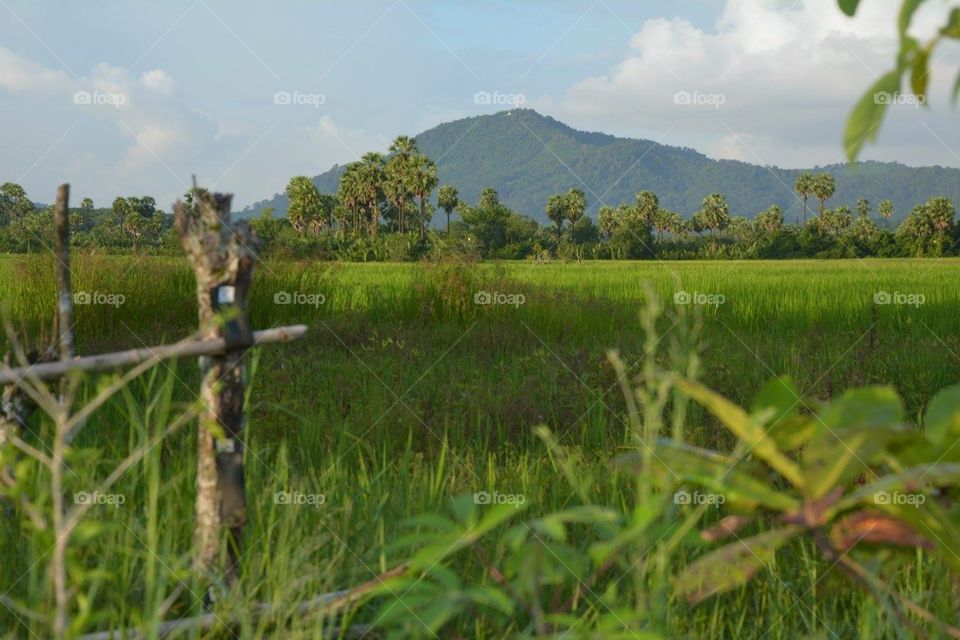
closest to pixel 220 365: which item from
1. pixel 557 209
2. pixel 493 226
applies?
pixel 493 226

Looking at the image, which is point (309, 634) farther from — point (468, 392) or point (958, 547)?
point (468, 392)

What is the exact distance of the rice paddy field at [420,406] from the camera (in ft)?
Result: 8.28

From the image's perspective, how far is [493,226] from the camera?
81750mm

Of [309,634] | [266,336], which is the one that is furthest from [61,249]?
[309,634]

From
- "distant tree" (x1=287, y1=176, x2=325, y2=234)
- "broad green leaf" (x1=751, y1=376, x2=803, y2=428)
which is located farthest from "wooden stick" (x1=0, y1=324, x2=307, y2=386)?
"distant tree" (x1=287, y1=176, x2=325, y2=234)

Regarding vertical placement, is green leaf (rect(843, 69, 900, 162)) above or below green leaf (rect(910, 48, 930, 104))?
below

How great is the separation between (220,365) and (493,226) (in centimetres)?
7998

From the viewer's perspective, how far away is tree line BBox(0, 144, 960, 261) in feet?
141

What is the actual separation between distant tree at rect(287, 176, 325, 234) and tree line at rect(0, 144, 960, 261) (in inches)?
5.2

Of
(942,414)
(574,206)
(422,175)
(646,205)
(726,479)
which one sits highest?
(646,205)

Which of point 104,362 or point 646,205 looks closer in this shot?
point 104,362

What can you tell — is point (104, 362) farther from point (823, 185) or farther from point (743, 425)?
point (823, 185)

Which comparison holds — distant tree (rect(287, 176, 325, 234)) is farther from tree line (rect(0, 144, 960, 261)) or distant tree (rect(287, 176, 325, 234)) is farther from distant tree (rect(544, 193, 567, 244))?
distant tree (rect(544, 193, 567, 244))

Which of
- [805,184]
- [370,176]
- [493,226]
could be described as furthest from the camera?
[805,184]
